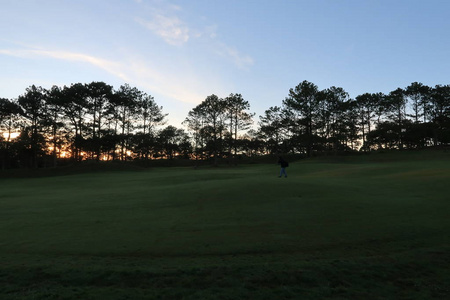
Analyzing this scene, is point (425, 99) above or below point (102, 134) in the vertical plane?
above

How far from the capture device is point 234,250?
6.16 m

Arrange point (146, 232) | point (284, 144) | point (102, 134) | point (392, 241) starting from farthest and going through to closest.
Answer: point (284, 144) < point (102, 134) < point (146, 232) < point (392, 241)

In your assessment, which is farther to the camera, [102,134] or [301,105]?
[301,105]

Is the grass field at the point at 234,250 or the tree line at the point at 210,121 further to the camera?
the tree line at the point at 210,121

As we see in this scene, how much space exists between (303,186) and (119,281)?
36.8 feet

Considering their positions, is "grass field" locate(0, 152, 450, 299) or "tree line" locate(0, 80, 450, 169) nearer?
"grass field" locate(0, 152, 450, 299)

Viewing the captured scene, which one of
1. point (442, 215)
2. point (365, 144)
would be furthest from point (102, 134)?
point (365, 144)

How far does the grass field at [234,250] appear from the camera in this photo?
4531 mm

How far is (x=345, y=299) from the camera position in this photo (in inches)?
166

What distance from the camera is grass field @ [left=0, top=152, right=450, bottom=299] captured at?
4.53 meters

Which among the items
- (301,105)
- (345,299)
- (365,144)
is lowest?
(345,299)

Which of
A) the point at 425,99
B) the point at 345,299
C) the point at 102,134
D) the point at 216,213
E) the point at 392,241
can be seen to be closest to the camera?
the point at 345,299

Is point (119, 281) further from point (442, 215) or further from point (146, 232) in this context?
point (442, 215)

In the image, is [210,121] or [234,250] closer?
[234,250]
